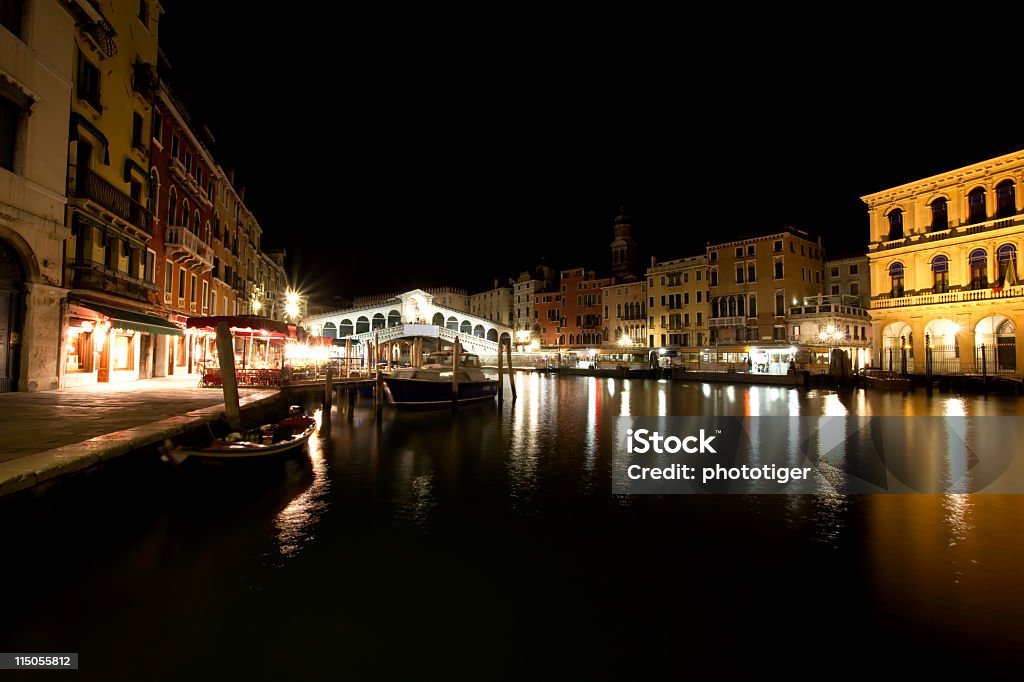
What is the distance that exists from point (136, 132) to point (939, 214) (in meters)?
39.6

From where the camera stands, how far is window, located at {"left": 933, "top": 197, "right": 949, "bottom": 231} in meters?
30.8

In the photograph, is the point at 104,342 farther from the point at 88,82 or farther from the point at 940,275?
the point at 940,275

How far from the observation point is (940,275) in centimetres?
3064

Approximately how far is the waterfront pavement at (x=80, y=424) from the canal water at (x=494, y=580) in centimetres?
32

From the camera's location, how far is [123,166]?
16.8 metres

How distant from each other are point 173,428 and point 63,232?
29.3 feet

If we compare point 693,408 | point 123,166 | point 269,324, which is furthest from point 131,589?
Answer: point 693,408

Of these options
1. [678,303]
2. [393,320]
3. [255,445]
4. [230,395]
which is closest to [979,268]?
[678,303]

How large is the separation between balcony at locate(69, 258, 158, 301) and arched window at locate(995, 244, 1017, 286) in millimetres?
38520

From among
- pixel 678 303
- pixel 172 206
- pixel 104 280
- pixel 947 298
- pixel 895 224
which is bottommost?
pixel 104 280

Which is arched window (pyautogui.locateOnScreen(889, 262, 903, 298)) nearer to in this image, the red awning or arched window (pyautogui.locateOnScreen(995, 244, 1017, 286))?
arched window (pyautogui.locateOnScreen(995, 244, 1017, 286))

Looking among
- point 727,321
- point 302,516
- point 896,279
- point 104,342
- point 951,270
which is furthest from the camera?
point 727,321

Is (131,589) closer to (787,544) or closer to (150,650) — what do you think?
(150,650)

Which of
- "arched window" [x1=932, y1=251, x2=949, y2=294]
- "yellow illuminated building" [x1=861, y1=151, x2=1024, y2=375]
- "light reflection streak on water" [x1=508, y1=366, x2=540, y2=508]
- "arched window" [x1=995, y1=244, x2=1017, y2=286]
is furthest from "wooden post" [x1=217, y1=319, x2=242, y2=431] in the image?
"arched window" [x1=932, y1=251, x2=949, y2=294]
